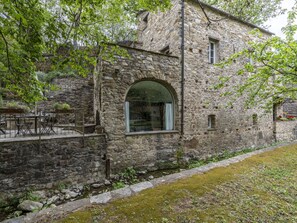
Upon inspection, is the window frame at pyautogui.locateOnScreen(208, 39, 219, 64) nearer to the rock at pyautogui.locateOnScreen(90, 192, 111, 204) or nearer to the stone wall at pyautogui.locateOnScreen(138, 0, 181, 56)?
the stone wall at pyautogui.locateOnScreen(138, 0, 181, 56)

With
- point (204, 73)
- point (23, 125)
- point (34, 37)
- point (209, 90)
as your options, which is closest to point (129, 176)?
point (23, 125)

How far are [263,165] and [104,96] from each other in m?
4.72

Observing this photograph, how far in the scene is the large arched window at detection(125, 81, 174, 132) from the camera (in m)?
5.53

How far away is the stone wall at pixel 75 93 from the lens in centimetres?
897

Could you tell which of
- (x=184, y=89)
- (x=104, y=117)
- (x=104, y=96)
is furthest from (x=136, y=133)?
(x=184, y=89)

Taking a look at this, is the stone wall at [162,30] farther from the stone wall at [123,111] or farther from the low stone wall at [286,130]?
the low stone wall at [286,130]

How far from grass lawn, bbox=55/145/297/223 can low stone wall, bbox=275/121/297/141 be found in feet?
24.4

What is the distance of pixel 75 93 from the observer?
30.1ft

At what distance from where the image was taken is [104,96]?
4.67 m

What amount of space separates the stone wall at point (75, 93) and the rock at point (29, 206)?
579cm

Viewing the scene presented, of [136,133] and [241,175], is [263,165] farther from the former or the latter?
[136,133]

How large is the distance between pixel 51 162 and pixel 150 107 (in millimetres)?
3682

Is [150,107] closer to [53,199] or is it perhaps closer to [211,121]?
[211,121]

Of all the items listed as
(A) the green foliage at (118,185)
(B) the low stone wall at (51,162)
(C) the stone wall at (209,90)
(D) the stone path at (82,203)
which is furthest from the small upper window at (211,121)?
(B) the low stone wall at (51,162)
